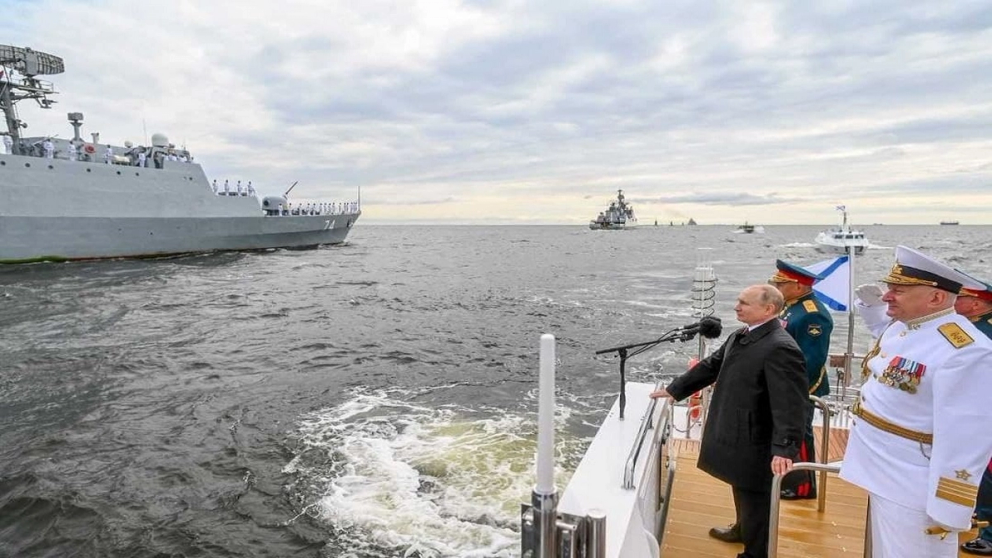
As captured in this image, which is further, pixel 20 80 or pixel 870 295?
pixel 20 80

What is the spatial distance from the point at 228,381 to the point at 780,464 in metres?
10.5

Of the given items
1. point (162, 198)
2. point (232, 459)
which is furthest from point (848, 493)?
point (162, 198)

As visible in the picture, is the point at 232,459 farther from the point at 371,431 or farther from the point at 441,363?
the point at 441,363

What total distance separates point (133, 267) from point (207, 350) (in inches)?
897

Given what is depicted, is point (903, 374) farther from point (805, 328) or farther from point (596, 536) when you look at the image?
point (805, 328)

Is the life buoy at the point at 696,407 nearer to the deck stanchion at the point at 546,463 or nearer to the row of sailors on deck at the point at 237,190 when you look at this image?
the deck stanchion at the point at 546,463

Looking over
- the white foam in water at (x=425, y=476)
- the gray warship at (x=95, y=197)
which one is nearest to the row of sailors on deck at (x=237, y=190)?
the gray warship at (x=95, y=197)

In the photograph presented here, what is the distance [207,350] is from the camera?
12.9 metres

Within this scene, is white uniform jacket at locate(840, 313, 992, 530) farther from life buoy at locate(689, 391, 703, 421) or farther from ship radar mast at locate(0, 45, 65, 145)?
ship radar mast at locate(0, 45, 65, 145)

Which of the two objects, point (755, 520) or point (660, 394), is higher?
point (660, 394)

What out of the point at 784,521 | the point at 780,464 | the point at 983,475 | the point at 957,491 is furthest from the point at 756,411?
the point at 983,475

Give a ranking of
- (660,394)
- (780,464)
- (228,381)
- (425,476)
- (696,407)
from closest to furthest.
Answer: (780,464)
(660,394)
(696,407)
(425,476)
(228,381)

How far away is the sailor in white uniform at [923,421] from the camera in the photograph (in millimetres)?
1803

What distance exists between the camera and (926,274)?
6.78 ft
